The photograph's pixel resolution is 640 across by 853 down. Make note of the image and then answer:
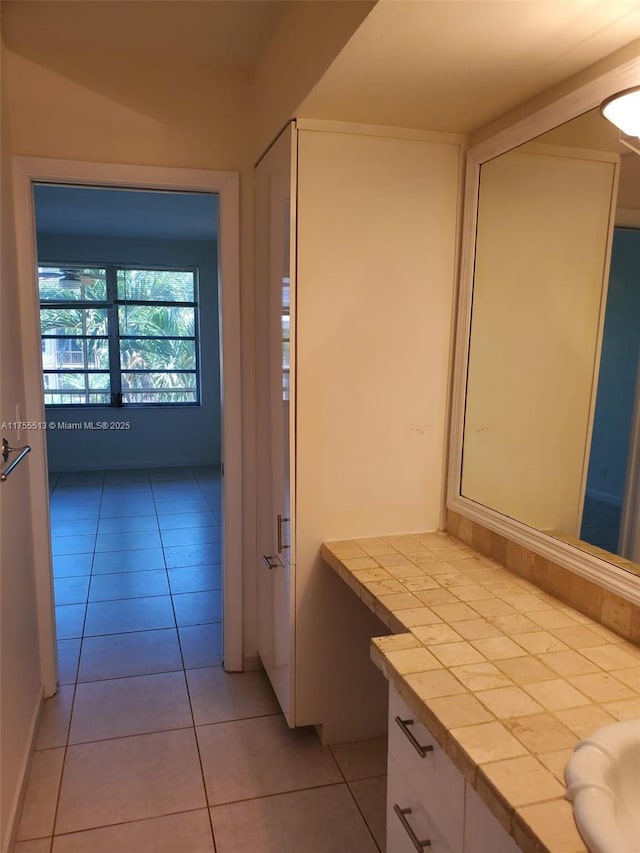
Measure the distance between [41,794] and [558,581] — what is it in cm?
178

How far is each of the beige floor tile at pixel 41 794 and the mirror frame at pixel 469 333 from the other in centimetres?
162

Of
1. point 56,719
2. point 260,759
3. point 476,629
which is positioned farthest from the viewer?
point 56,719

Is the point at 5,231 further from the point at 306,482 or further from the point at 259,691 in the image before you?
the point at 259,691

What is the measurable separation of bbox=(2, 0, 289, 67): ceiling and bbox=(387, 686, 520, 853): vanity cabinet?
6.82 ft

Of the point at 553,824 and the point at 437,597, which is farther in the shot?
the point at 437,597

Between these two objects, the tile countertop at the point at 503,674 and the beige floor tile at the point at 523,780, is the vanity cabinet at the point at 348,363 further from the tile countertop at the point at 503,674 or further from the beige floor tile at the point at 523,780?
the beige floor tile at the point at 523,780

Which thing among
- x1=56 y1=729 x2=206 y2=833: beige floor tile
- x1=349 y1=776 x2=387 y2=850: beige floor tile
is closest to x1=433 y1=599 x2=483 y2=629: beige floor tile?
x1=349 y1=776 x2=387 y2=850: beige floor tile

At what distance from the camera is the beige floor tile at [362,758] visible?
2.11m

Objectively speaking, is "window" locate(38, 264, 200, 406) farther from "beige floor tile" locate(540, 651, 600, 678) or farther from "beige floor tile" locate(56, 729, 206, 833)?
"beige floor tile" locate(540, 651, 600, 678)

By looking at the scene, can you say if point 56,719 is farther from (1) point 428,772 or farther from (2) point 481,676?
(2) point 481,676

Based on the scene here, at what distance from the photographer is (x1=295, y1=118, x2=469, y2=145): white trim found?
5.98 ft

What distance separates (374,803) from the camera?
1981 mm

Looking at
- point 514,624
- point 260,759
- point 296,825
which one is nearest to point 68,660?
point 260,759

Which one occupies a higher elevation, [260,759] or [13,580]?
[13,580]
